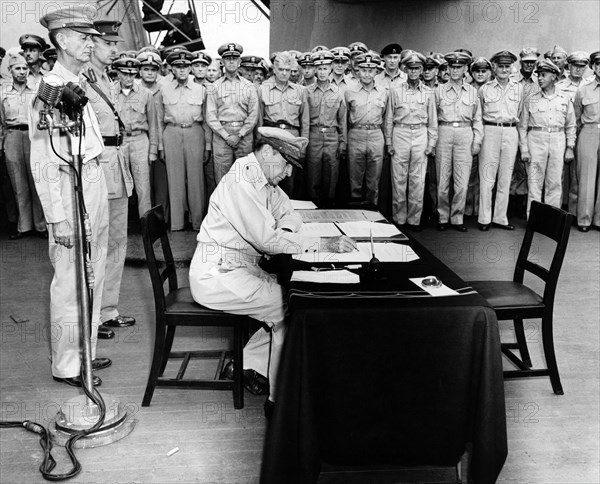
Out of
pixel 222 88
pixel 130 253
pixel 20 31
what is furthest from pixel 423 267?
pixel 20 31

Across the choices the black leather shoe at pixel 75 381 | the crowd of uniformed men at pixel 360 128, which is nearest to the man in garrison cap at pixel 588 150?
the crowd of uniformed men at pixel 360 128

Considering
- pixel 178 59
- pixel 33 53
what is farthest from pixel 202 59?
pixel 33 53

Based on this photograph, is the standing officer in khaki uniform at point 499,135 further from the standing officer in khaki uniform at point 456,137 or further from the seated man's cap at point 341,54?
the seated man's cap at point 341,54

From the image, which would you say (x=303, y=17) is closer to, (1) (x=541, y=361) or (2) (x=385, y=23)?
(2) (x=385, y=23)

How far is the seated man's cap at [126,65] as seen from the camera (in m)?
6.88

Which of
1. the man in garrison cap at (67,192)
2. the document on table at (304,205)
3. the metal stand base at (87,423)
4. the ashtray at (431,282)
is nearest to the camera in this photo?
the ashtray at (431,282)

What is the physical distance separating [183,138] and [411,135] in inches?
92.6

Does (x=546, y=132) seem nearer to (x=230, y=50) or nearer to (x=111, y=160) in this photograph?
(x=230, y=50)

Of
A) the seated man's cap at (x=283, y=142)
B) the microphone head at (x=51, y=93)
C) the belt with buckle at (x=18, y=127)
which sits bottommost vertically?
the belt with buckle at (x=18, y=127)

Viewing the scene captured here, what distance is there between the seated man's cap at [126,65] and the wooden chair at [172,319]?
421cm

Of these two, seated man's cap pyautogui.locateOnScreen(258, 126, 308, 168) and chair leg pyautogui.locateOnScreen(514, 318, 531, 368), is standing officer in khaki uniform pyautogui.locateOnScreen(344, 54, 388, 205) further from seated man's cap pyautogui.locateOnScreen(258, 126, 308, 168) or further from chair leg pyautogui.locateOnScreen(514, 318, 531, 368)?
seated man's cap pyautogui.locateOnScreen(258, 126, 308, 168)

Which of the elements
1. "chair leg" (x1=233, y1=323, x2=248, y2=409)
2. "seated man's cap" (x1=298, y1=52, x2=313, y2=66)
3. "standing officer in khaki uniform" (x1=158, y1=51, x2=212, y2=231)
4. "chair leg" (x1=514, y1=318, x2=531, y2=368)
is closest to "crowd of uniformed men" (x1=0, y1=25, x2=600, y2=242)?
"standing officer in khaki uniform" (x1=158, y1=51, x2=212, y2=231)

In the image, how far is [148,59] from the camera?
23.9ft

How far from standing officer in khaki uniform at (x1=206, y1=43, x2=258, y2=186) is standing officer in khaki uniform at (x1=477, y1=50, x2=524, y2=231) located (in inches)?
94.9
